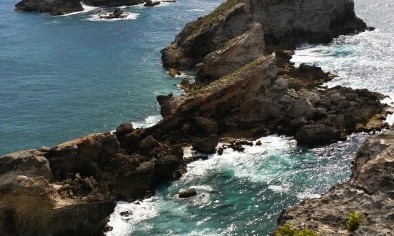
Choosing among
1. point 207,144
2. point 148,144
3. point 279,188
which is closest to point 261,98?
point 207,144

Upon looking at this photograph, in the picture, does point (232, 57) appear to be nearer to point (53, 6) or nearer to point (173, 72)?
point (173, 72)

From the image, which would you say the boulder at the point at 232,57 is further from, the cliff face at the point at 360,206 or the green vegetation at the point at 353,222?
the green vegetation at the point at 353,222

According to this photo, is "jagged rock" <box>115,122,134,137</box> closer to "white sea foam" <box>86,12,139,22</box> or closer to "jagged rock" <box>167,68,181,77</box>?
"jagged rock" <box>167,68,181,77</box>

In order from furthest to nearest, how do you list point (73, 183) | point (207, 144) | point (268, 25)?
point (268, 25), point (207, 144), point (73, 183)

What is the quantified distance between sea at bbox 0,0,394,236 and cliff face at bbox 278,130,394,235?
16.3 meters

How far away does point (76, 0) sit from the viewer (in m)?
145

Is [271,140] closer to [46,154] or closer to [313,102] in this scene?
[313,102]

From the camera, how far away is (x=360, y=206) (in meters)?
26.0

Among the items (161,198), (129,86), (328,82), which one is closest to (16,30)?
(129,86)

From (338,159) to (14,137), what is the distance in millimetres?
38895

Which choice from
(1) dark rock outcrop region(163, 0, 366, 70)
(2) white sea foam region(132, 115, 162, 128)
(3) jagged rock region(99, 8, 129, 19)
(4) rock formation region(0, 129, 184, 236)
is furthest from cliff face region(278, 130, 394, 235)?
(3) jagged rock region(99, 8, 129, 19)

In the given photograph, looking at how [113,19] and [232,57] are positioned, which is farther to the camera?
[113,19]

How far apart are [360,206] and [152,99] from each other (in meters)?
52.1

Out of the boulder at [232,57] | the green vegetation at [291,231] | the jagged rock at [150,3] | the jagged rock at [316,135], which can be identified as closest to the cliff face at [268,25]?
the boulder at [232,57]
